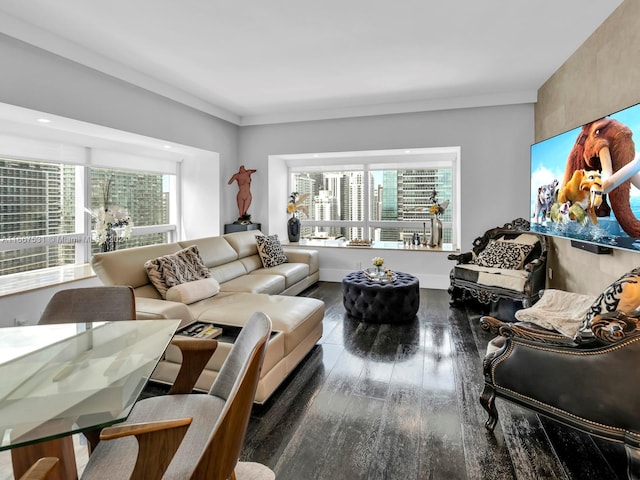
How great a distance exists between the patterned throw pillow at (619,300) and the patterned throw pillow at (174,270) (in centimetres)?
287

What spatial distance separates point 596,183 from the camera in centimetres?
280

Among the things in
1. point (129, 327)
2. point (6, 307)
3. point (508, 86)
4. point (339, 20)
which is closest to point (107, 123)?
point (6, 307)

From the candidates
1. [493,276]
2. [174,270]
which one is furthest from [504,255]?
[174,270]

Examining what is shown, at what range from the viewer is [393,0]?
103 inches

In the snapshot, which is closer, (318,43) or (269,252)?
(318,43)

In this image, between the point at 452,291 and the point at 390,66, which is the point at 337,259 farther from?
the point at 390,66

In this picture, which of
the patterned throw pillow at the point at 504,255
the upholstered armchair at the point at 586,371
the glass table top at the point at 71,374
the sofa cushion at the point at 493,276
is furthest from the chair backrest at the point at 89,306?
the patterned throw pillow at the point at 504,255

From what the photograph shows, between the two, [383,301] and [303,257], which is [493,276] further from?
[303,257]

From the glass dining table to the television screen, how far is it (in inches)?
117

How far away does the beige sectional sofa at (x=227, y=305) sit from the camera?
2.38m

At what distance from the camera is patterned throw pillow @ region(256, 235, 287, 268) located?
16.6ft

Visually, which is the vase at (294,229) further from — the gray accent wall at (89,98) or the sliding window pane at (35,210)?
the sliding window pane at (35,210)

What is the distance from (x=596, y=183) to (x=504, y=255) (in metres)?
1.65

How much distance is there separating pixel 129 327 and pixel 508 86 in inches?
190
